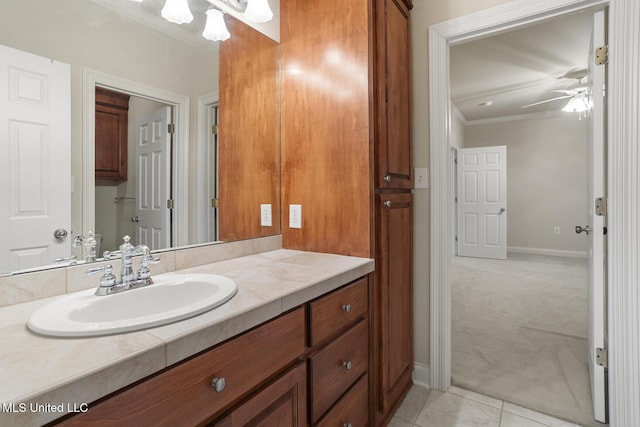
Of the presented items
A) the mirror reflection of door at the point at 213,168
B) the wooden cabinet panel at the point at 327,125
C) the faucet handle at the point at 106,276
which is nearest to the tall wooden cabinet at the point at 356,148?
the wooden cabinet panel at the point at 327,125

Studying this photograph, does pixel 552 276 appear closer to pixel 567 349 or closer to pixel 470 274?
pixel 470 274

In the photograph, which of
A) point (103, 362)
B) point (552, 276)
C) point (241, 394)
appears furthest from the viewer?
point (552, 276)

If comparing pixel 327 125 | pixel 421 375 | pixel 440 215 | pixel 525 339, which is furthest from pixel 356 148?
pixel 525 339

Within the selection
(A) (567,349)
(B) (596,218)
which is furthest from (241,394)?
(A) (567,349)

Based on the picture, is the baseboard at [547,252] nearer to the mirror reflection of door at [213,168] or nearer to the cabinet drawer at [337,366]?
the cabinet drawer at [337,366]

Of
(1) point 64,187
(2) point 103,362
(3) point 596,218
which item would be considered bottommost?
(2) point 103,362

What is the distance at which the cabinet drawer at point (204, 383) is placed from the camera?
533mm

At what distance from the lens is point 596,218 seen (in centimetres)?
150

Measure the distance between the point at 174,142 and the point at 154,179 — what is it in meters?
0.19

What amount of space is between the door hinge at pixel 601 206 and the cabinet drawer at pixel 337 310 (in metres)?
1.19

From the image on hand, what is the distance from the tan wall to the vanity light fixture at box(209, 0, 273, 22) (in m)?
0.91

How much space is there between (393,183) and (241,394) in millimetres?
1163

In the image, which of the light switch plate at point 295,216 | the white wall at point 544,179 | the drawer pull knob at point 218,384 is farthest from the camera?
the white wall at point 544,179

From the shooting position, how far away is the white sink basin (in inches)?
24.7
